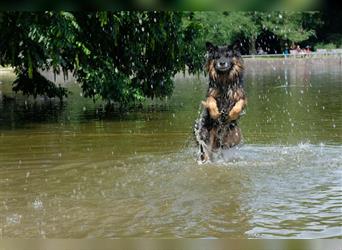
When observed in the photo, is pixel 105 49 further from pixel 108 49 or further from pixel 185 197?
pixel 185 197

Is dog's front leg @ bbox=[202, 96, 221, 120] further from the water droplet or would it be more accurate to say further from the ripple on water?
the water droplet

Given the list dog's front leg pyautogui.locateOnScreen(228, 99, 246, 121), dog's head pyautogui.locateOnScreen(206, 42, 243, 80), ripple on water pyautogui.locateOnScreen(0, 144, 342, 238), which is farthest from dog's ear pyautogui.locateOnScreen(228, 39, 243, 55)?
ripple on water pyautogui.locateOnScreen(0, 144, 342, 238)

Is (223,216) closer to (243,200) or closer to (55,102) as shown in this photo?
(243,200)

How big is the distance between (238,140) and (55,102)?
1302cm

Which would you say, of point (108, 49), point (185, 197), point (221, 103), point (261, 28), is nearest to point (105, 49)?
point (108, 49)

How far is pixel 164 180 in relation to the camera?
724 cm

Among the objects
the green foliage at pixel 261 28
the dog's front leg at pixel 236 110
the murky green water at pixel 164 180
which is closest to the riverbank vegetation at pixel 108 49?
the murky green water at pixel 164 180

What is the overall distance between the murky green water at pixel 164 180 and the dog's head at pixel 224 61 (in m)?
1.21

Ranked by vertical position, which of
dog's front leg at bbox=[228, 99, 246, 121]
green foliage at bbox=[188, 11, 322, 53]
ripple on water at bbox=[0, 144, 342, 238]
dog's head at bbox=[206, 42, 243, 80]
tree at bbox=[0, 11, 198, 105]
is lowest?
ripple on water at bbox=[0, 144, 342, 238]

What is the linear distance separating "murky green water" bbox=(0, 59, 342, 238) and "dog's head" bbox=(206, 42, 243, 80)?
47.5 inches

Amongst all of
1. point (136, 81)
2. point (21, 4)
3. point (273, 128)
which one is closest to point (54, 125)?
point (136, 81)

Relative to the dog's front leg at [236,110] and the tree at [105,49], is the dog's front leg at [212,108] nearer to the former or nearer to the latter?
the dog's front leg at [236,110]

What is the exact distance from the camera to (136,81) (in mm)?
15953

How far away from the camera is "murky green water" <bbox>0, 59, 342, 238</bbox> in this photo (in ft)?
16.1
